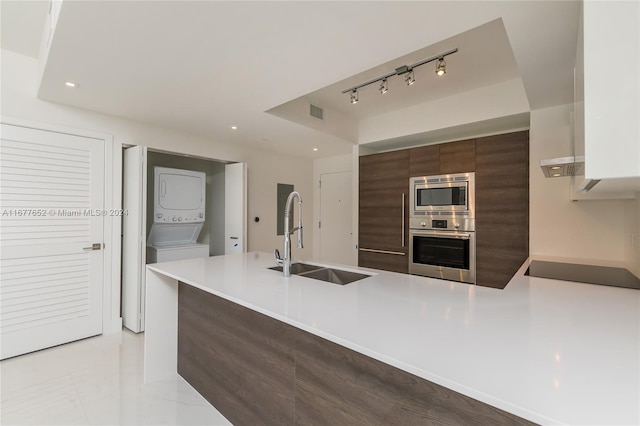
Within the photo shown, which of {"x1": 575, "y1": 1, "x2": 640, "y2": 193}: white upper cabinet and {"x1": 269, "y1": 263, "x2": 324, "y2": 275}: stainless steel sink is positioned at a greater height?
{"x1": 575, "y1": 1, "x2": 640, "y2": 193}: white upper cabinet

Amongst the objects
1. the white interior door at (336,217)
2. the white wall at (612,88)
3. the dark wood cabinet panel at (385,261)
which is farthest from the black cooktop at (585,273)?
the white interior door at (336,217)

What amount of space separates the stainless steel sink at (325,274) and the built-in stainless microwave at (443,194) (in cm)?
165

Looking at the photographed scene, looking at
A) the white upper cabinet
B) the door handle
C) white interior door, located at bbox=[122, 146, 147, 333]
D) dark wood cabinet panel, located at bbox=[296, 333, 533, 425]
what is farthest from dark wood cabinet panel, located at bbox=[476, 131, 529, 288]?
the door handle

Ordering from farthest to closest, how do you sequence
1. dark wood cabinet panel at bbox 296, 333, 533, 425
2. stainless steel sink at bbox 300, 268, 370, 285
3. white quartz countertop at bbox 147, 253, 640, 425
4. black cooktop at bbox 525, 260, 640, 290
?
1. stainless steel sink at bbox 300, 268, 370, 285
2. black cooktop at bbox 525, 260, 640, 290
3. dark wood cabinet panel at bbox 296, 333, 533, 425
4. white quartz countertop at bbox 147, 253, 640, 425

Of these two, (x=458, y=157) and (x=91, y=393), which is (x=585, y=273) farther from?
(x=91, y=393)

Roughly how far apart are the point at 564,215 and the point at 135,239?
3.95 m

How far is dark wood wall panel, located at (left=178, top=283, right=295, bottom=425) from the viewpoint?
1.42 m

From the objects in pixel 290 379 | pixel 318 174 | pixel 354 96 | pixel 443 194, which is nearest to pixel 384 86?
pixel 354 96

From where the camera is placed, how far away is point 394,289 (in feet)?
4.90

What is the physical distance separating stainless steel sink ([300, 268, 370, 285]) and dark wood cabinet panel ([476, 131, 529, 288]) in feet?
5.41

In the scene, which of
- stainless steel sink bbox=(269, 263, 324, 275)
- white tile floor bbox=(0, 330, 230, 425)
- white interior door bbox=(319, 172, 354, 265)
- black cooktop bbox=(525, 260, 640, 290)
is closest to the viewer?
black cooktop bbox=(525, 260, 640, 290)

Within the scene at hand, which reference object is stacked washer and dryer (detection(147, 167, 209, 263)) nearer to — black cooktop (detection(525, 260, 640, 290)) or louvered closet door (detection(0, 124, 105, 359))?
louvered closet door (detection(0, 124, 105, 359))

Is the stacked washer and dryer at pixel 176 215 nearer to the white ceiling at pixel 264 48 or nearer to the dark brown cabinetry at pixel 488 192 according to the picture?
the white ceiling at pixel 264 48

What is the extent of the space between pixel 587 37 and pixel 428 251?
2524mm
